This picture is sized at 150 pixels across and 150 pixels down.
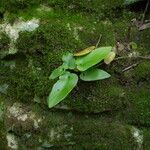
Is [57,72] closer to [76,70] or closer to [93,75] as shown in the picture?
[76,70]

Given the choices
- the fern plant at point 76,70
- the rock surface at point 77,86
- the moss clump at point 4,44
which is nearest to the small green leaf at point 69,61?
the fern plant at point 76,70

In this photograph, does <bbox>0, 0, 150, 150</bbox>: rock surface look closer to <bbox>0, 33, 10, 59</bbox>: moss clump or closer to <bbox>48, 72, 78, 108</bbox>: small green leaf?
<bbox>0, 33, 10, 59</bbox>: moss clump

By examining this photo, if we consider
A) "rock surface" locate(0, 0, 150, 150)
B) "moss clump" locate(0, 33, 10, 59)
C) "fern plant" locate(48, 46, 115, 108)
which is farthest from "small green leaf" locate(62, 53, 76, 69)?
"moss clump" locate(0, 33, 10, 59)

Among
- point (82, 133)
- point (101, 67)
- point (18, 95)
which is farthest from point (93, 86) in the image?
point (18, 95)

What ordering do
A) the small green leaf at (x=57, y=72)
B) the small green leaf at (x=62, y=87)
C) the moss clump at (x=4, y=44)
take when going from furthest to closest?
the moss clump at (x=4, y=44) → the small green leaf at (x=57, y=72) → the small green leaf at (x=62, y=87)

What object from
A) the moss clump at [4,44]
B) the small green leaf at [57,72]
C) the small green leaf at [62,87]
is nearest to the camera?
the small green leaf at [62,87]

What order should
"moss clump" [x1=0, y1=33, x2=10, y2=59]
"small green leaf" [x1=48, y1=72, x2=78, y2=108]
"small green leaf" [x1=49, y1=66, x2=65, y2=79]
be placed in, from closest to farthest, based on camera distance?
"small green leaf" [x1=48, y1=72, x2=78, y2=108]
"small green leaf" [x1=49, y1=66, x2=65, y2=79]
"moss clump" [x1=0, y1=33, x2=10, y2=59]

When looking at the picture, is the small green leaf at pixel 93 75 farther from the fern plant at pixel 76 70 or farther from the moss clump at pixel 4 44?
the moss clump at pixel 4 44
